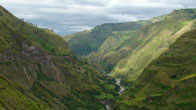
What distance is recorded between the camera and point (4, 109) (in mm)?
192000

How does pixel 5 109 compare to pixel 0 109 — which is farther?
pixel 5 109

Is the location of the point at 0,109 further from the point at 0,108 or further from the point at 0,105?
the point at 0,105

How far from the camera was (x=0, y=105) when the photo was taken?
199000 millimetres

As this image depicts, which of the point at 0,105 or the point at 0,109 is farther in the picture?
the point at 0,105

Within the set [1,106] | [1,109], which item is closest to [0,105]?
[1,106]

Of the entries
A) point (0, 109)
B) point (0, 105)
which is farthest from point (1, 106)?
point (0, 109)

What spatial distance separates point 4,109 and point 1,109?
6542 mm

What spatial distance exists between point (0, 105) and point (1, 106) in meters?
1.71

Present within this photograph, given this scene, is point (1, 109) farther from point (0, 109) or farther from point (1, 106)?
point (1, 106)

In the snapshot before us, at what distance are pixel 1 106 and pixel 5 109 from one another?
485 centimetres

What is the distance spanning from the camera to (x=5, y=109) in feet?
644

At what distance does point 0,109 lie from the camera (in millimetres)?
184250

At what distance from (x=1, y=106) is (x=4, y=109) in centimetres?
780

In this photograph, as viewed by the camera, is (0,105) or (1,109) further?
(0,105)
